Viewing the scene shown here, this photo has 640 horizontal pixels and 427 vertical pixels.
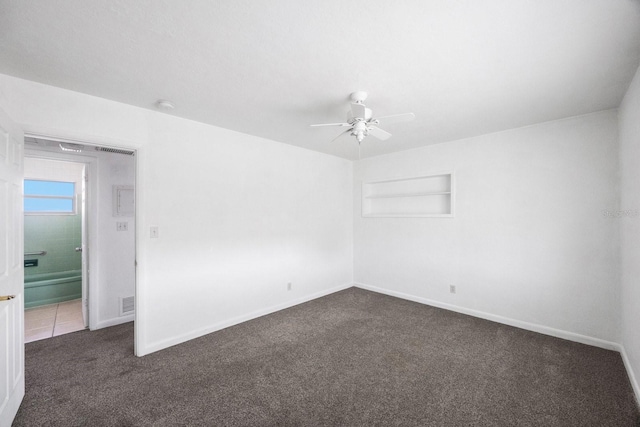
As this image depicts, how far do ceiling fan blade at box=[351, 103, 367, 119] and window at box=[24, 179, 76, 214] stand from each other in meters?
5.77

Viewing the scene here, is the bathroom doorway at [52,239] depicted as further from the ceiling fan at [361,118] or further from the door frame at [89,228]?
the ceiling fan at [361,118]

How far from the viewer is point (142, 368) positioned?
2475 millimetres

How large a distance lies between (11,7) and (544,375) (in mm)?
4429

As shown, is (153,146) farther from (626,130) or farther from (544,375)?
(626,130)

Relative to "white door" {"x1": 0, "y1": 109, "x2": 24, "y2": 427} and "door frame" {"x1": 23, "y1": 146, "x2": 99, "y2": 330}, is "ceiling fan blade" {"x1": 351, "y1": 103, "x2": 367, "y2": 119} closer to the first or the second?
"white door" {"x1": 0, "y1": 109, "x2": 24, "y2": 427}

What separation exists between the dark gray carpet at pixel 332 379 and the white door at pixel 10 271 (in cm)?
26

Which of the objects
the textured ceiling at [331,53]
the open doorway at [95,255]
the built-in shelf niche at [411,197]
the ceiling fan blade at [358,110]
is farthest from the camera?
the built-in shelf niche at [411,197]

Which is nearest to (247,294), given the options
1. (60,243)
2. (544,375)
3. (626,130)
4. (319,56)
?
(319,56)

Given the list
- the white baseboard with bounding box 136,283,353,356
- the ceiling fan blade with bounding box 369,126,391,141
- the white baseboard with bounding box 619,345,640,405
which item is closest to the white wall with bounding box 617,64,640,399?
the white baseboard with bounding box 619,345,640,405

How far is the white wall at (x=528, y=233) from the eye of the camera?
9.39 ft

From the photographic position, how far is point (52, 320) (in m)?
3.65

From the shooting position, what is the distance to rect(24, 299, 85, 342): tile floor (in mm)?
3242

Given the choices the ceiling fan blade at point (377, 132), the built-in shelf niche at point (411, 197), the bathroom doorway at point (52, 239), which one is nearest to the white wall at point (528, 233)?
the built-in shelf niche at point (411, 197)

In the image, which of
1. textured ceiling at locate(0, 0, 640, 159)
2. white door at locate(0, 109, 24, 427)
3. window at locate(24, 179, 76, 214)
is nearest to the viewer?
textured ceiling at locate(0, 0, 640, 159)
